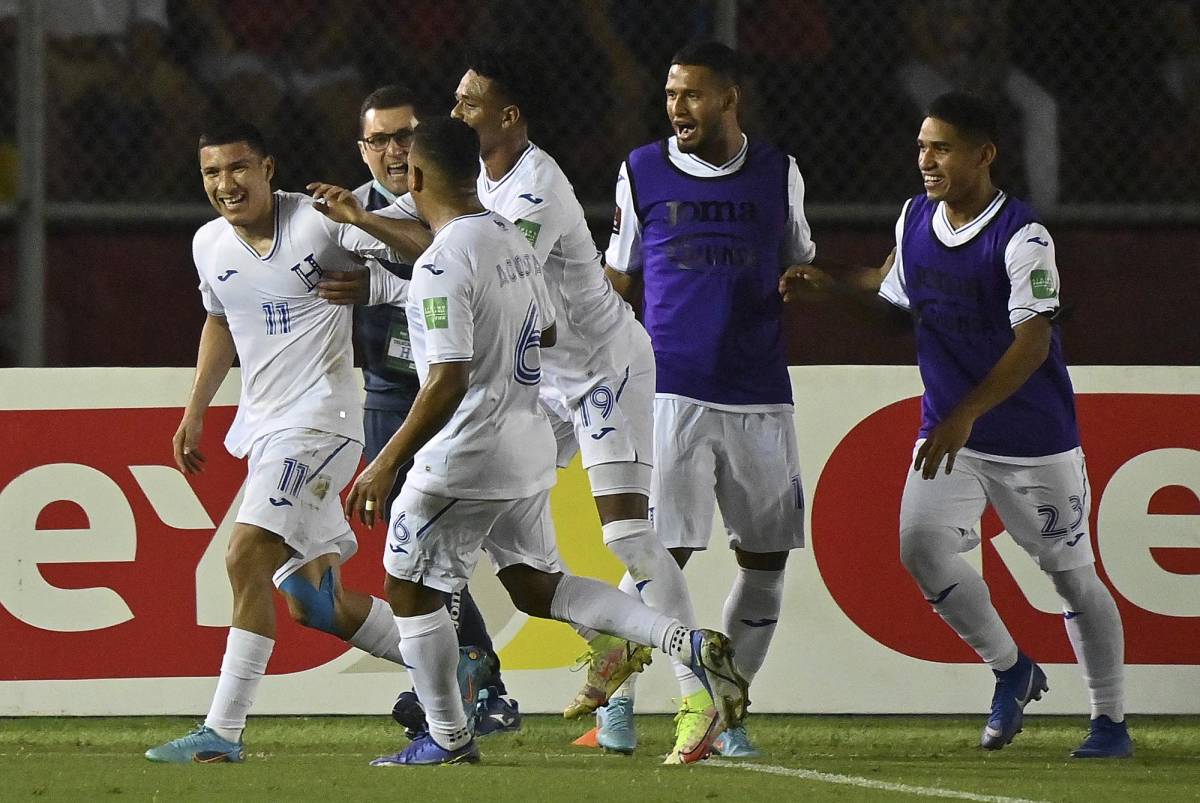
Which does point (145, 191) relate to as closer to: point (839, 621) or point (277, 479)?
point (277, 479)

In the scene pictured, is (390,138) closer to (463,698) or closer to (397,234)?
(397,234)

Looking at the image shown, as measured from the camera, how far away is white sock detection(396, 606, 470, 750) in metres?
4.92

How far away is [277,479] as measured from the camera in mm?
5344

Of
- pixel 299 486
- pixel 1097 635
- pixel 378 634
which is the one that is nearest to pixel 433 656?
pixel 299 486

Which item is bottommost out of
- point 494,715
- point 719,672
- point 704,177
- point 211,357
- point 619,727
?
point 494,715

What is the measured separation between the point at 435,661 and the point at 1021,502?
1869 mm

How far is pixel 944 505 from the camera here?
5719mm

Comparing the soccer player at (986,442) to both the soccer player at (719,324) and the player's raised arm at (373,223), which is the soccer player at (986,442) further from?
the player's raised arm at (373,223)

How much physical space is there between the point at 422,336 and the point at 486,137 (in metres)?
0.97

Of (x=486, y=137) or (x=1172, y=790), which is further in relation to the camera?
(x=486, y=137)

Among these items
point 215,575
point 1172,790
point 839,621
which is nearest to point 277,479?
point 215,575

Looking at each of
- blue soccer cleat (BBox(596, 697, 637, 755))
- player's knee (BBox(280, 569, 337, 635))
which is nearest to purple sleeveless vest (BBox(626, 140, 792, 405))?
blue soccer cleat (BBox(596, 697, 637, 755))

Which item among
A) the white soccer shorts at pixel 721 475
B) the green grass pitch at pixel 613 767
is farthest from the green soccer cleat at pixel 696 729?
the white soccer shorts at pixel 721 475

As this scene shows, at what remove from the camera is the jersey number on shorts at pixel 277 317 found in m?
5.52
